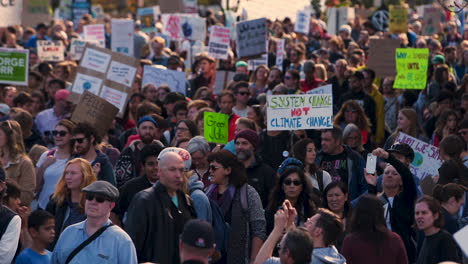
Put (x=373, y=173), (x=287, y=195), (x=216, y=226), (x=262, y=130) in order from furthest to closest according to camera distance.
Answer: (x=262, y=130) → (x=373, y=173) → (x=287, y=195) → (x=216, y=226)

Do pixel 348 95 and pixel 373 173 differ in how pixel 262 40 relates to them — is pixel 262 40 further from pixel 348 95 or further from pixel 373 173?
pixel 373 173

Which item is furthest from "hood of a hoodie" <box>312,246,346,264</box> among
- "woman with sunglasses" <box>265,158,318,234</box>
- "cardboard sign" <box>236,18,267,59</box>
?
"cardboard sign" <box>236,18,267,59</box>

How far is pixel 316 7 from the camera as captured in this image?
4294 centimetres

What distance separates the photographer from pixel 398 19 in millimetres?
25984

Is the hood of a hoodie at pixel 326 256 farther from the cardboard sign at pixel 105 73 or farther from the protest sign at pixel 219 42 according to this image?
the protest sign at pixel 219 42

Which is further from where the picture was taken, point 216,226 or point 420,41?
point 420,41

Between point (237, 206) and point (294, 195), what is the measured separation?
61cm

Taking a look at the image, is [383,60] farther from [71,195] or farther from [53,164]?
[71,195]

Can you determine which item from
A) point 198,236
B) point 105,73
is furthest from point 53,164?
point 105,73

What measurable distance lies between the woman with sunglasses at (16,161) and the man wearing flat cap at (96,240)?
2.67 meters

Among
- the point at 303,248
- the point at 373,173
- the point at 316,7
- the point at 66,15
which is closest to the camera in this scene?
the point at 303,248

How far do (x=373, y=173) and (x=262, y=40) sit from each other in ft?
31.9

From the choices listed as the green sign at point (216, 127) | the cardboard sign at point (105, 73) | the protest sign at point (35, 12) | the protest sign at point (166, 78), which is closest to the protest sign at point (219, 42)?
the protest sign at point (166, 78)

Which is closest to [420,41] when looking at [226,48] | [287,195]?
[226,48]
